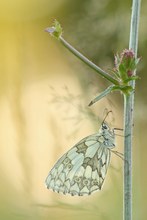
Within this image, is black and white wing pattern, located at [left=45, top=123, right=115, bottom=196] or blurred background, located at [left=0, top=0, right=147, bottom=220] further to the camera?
blurred background, located at [left=0, top=0, right=147, bottom=220]

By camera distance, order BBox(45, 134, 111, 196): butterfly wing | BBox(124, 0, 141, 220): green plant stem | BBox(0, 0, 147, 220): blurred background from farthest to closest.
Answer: BBox(0, 0, 147, 220): blurred background → BBox(45, 134, 111, 196): butterfly wing → BBox(124, 0, 141, 220): green plant stem

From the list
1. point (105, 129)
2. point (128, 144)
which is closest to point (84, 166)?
point (105, 129)

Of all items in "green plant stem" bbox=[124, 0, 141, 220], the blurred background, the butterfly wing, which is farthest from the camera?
the blurred background

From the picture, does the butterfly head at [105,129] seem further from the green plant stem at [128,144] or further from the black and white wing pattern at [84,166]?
the green plant stem at [128,144]

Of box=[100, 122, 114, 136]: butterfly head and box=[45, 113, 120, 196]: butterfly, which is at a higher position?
box=[100, 122, 114, 136]: butterfly head

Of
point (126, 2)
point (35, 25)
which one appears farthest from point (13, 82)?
point (35, 25)

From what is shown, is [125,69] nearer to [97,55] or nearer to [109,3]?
[97,55]

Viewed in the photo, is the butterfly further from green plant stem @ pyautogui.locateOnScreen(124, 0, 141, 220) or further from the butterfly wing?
green plant stem @ pyautogui.locateOnScreen(124, 0, 141, 220)

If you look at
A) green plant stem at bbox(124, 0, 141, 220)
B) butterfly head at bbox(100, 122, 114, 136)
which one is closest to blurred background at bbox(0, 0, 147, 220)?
butterfly head at bbox(100, 122, 114, 136)
